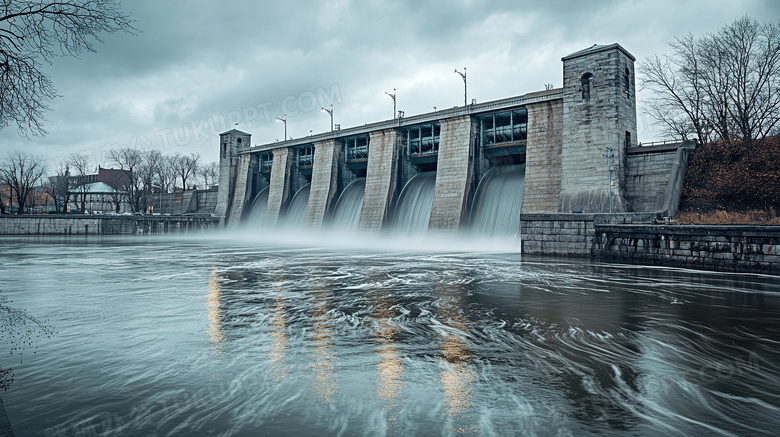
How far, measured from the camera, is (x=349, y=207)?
44125mm

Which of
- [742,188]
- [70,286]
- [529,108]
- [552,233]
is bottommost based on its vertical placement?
[70,286]

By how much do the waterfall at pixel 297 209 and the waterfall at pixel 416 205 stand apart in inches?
503

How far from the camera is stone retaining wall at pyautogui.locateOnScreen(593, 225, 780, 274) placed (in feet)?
49.0

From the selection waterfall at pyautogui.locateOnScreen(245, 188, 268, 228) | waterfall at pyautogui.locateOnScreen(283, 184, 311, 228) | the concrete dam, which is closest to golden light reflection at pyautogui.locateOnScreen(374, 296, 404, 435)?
the concrete dam

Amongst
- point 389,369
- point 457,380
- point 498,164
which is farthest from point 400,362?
point 498,164

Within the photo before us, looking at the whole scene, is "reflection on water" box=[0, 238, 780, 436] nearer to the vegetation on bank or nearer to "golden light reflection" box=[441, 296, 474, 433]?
"golden light reflection" box=[441, 296, 474, 433]

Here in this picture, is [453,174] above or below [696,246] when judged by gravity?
above

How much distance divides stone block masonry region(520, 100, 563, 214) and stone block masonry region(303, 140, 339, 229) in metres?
20.9

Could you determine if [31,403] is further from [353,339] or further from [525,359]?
[525,359]

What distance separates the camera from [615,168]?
26984 mm

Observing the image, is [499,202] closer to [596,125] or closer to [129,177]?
[596,125]

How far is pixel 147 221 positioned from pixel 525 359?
57.9m

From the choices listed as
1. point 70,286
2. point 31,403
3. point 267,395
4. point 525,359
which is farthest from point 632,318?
point 70,286

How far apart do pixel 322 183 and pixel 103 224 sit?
92.1 ft
